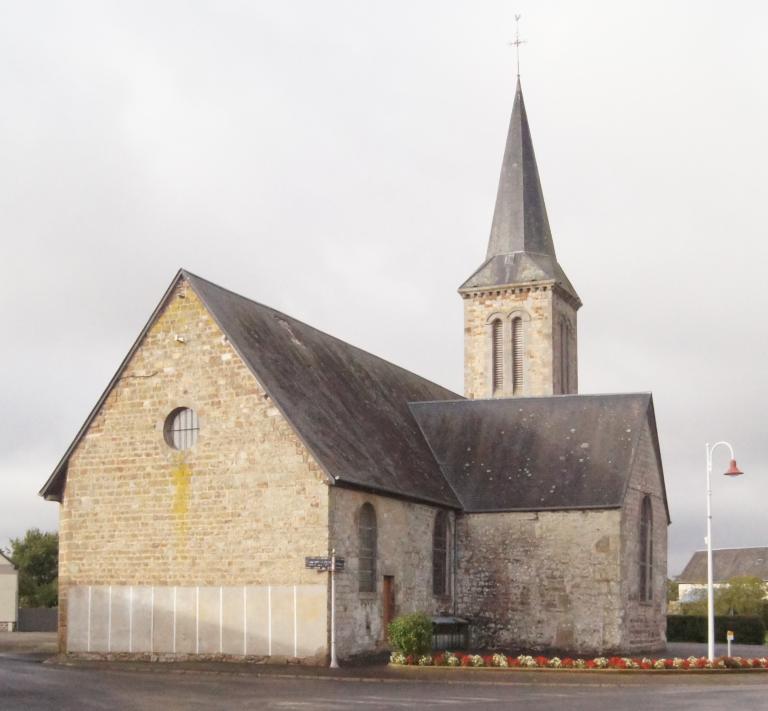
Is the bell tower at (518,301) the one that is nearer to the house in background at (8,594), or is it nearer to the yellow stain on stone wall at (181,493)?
the yellow stain on stone wall at (181,493)

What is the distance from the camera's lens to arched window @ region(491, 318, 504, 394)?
53.5m

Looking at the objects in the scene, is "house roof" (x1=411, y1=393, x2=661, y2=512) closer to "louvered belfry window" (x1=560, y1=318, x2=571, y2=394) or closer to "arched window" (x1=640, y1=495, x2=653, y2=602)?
"arched window" (x1=640, y1=495, x2=653, y2=602)

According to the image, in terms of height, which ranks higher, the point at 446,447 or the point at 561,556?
the point at 446,447

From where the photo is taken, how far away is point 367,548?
3042 cm

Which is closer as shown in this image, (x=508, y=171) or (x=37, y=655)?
(x=37, y=655)

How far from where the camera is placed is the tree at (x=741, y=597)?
67.1 metres

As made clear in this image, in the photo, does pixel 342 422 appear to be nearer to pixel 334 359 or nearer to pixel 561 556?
pixel 334 359

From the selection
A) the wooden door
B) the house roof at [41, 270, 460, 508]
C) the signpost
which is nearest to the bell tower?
the house roof at [41, 270, 460, 508]

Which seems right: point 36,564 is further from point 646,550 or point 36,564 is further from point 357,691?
point 357,691

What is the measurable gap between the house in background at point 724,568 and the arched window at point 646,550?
69544 millimetres

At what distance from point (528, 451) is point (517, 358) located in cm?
1624

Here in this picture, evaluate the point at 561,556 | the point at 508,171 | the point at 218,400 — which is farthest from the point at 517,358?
the point at 218,400

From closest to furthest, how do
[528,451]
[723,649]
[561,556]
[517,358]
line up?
[561,556] < [528,451] < [723,649] < [517,358]

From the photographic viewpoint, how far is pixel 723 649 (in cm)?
4272
